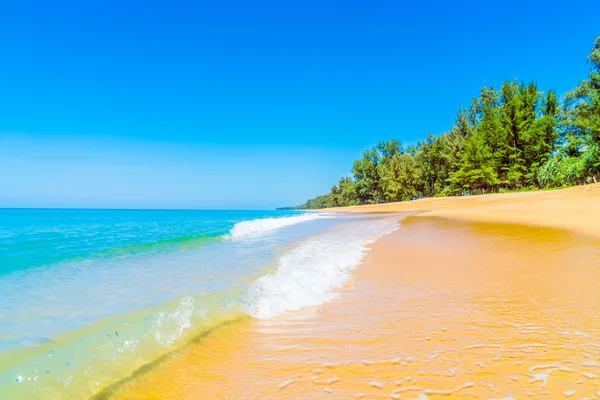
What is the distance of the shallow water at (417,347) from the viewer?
214 cm

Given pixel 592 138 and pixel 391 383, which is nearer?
pixel 391 383

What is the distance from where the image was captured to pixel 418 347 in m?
2.71

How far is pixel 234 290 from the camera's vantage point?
16.8 ft

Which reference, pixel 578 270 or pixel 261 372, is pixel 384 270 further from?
pixel 261 372

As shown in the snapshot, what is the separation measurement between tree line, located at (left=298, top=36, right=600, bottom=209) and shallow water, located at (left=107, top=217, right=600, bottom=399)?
3019 centimetres

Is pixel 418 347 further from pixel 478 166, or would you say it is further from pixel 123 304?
pixel 478 166

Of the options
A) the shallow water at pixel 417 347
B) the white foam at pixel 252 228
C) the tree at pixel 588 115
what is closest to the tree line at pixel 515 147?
the tree at pixel 588 115

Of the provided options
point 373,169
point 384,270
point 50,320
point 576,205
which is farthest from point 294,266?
point 373,169

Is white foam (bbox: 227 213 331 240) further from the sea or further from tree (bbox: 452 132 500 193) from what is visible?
tree (bbox: 452 132 500 193)

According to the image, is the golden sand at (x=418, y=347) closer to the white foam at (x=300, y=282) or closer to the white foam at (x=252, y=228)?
the white foam at (x=300, y=282)

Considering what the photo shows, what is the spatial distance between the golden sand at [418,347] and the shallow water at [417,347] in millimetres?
10

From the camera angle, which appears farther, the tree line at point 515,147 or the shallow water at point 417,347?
the tree line at point 515,147

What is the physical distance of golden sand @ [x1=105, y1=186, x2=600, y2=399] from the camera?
7.03ft

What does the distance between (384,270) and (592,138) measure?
110 feet
